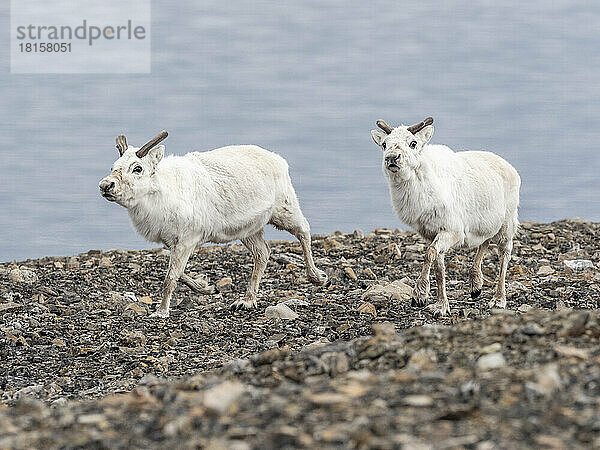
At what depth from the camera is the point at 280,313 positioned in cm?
1134

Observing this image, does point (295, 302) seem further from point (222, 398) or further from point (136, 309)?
point (222, 398)

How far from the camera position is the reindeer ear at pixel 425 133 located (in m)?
11.0

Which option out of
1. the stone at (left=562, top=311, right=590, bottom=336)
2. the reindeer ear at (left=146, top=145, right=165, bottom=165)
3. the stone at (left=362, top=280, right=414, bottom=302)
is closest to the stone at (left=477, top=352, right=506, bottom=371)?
the stone at (left=562, top=311, right=590, bottom=336)

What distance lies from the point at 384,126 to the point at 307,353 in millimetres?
5349

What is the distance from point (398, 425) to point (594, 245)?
15.0m

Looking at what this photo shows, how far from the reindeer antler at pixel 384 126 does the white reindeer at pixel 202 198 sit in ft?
7.09

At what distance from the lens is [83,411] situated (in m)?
5.14

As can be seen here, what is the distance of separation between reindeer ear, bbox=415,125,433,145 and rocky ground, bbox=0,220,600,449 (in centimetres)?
238

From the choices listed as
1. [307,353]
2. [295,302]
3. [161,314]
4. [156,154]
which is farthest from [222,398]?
[295,302]

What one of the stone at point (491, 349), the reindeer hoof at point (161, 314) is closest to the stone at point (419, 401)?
the stone at point (491, 349)

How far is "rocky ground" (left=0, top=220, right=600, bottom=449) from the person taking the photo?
4270mm

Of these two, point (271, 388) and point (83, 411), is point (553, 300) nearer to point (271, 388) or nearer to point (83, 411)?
point (271, 388)

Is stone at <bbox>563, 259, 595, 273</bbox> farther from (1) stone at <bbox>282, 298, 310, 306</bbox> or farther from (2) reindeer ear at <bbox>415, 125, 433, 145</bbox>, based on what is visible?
(1) stone at <bbox>282, 298, 310, 306</bbox>

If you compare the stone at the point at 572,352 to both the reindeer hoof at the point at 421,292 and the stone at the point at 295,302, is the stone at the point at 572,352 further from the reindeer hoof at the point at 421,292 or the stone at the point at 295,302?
the stone at the point at 295,302
